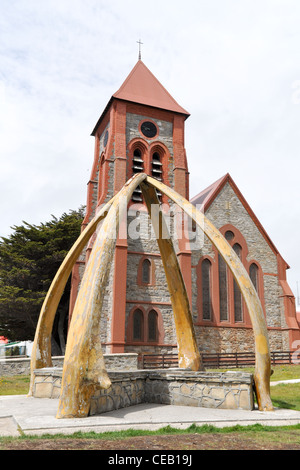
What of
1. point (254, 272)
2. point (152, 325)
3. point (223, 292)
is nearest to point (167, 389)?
point (152, 325)

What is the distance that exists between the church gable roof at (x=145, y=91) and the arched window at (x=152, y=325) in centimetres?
1559

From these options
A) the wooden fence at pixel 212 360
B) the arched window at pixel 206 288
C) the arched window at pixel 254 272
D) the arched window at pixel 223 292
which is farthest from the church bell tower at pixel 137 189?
the arched window at pixel 254 272

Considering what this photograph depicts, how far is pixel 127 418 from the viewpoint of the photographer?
23.8 feet

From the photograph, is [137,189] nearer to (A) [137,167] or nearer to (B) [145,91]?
(A) [137,167]

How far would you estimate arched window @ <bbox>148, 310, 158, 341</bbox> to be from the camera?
24422 mm

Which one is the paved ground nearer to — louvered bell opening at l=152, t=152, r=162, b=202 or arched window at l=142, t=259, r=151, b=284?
arched window at l=142, t=259, r=151, b=284

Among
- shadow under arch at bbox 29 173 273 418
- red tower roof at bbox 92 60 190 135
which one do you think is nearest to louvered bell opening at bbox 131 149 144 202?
red tower roof at bbox 92 60 190 135

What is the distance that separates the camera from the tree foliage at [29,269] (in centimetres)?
2786

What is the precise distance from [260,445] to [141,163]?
25120mm

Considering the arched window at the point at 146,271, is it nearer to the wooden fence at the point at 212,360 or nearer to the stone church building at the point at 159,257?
the stone church building at the point at 159,257

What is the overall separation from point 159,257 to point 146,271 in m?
1.36

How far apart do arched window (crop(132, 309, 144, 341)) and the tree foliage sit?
728 cm

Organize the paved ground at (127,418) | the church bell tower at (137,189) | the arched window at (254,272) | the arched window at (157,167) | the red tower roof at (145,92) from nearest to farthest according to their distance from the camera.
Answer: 1. the paved ground at (127,418)
2. the church bell tower at (137,189)
3. the arched window at (254,272)
4. the arched window at (157,167)
5. the red tower roof at (145,92)

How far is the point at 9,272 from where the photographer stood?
93.8 ft
